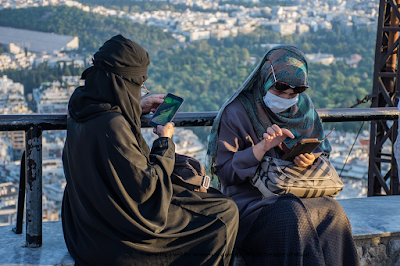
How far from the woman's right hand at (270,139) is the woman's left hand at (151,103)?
1.57 feet

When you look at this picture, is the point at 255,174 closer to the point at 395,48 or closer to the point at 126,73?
the point at 126,73

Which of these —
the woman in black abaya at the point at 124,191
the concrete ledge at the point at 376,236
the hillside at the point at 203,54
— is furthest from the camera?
the hillside at the point at 203,54

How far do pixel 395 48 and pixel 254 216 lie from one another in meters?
5.20

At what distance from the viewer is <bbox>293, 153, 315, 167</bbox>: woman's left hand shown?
7.59ft

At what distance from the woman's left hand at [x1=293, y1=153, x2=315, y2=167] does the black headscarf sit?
2.44 feet

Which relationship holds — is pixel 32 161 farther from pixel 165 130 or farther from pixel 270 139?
pixel 270 139

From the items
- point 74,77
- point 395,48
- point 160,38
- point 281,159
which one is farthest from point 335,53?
point 281,159

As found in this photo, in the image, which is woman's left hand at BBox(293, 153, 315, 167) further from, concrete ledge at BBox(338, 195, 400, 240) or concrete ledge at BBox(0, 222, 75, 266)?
concrete ledge at BBox(0, 222, 75, 266)

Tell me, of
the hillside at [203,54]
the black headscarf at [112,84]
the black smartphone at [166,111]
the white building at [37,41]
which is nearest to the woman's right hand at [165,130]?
the black smartphone at [166,111]

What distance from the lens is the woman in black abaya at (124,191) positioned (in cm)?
182

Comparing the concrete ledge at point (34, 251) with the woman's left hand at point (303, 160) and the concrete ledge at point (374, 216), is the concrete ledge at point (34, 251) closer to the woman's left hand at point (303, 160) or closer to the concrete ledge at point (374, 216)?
the woman's left hand at point (303, 160)

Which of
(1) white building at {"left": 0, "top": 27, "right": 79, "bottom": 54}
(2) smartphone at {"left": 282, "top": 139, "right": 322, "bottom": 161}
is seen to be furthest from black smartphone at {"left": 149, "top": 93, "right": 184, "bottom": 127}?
(1) white building at {"left": 0, "top": 27, "right": 79, "bottom": 54}

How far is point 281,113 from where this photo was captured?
8.27 ft

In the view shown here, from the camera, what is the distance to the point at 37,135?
2133 millimetres
